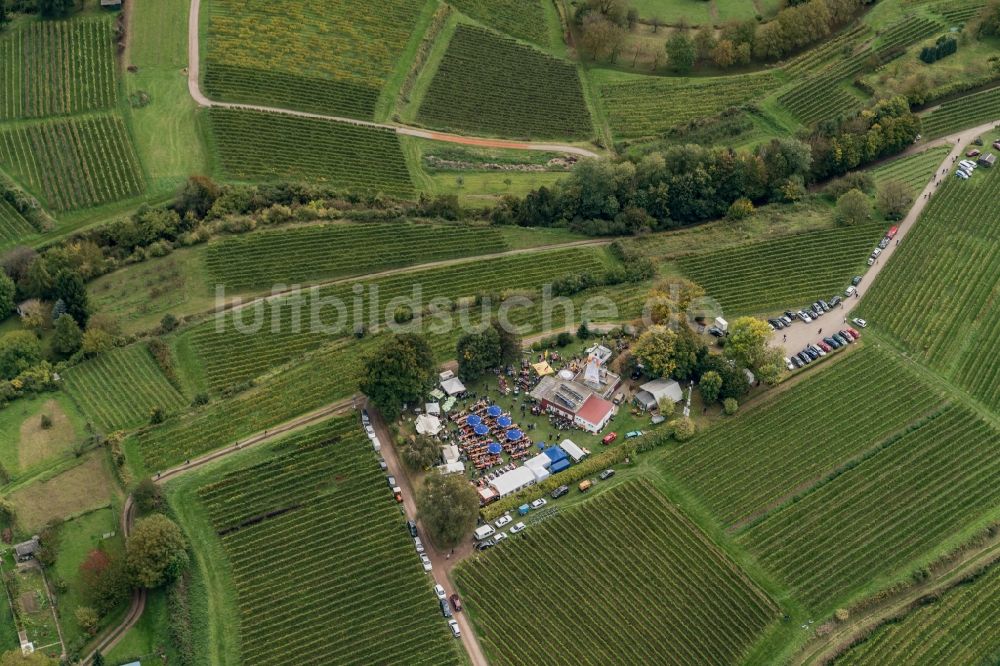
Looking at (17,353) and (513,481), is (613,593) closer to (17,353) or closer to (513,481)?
(513,481)

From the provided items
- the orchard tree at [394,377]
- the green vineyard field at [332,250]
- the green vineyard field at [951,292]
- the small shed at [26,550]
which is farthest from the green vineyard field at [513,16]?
the small shed at [26,550]

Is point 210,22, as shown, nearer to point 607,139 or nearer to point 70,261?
point 70,261

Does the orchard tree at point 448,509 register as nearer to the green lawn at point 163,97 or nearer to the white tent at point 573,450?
the white tent at point 573,450

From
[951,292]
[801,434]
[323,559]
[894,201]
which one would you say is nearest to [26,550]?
[323,559]

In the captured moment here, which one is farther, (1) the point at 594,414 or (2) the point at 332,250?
(2) the point at 332,250

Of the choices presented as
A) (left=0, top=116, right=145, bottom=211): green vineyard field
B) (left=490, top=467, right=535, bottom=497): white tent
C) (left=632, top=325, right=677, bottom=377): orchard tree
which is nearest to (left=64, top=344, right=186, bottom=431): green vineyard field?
(left=0, top=116, right=145, bottom=211): green vineyard field

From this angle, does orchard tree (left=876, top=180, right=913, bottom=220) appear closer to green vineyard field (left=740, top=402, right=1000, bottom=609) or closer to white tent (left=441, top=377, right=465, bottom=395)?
green vineyard field (left=740, top=402, right=1000, bottom=609)
